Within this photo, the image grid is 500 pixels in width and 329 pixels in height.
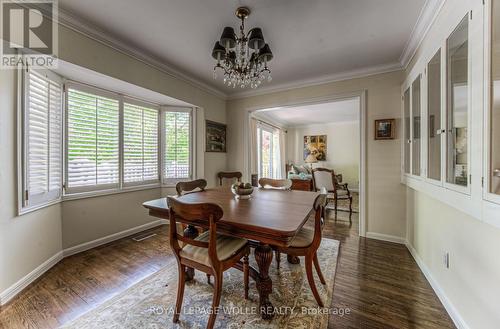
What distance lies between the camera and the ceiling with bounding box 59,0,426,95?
5.70ft

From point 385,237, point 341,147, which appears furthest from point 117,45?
point 341,147

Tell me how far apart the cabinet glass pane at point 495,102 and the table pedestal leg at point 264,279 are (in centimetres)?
134

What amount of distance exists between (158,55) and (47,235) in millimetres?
2442

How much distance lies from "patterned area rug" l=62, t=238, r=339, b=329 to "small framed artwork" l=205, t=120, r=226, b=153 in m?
2.32

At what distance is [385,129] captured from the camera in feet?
9.26

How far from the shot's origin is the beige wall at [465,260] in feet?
3.61

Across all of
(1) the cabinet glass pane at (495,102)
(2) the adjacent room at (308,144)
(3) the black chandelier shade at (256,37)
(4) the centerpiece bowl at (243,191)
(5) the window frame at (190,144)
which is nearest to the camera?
(1) the cabinet glass pane at (495,102)

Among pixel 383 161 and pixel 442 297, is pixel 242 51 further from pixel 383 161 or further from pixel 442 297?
pixel 442 297

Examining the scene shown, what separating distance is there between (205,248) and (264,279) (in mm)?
507

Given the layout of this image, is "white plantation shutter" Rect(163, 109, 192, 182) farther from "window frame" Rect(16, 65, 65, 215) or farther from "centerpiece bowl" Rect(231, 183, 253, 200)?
"centerpiece bowl" Rect(231, 183, 253, 200)

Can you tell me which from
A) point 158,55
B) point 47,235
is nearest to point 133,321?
point 47,235

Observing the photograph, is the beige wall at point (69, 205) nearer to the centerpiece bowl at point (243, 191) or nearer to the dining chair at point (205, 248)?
the dining chair at point (205, 248)

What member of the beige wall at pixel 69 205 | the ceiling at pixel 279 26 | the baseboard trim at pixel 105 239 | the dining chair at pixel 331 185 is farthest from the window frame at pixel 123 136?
the dining chair at pixel 331 185

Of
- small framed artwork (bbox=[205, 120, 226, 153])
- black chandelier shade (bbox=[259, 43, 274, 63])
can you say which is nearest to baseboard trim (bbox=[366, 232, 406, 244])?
black chandelier shade (bbox=[259, 43, 274, 63])
